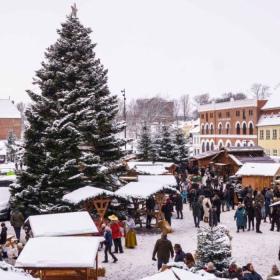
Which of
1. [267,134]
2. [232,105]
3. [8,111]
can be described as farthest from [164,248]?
[8,111]

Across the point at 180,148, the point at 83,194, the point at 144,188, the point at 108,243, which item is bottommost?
the point at 108,243

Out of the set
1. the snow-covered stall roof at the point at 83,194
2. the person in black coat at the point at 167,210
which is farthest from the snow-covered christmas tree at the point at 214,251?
the person in black coat at the point at 167,210

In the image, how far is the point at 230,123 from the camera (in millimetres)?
67812

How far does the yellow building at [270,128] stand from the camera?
188ft

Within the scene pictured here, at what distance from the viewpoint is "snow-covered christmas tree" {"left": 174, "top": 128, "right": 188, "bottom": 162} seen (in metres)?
52.8

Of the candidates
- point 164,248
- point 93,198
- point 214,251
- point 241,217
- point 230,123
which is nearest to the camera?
point 214,251

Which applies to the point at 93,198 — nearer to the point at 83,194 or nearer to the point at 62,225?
the point at 83,194

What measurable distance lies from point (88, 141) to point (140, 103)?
10928 cm

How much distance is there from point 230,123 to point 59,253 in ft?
184

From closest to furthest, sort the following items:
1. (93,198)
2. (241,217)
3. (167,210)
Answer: (241,217) < (93,198) < (167,210)

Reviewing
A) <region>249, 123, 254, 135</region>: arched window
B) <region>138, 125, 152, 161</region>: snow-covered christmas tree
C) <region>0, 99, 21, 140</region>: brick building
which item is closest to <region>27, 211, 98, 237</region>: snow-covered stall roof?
<region>138, 125, 152, 161</region>: snow-covered christmas tree

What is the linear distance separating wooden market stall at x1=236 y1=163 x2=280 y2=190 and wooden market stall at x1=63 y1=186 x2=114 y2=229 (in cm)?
1300

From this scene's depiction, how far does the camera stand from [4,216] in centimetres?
2742

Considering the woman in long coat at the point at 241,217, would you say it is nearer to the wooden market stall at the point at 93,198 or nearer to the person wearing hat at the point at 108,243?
the wooden market stall at the point at 93,198
